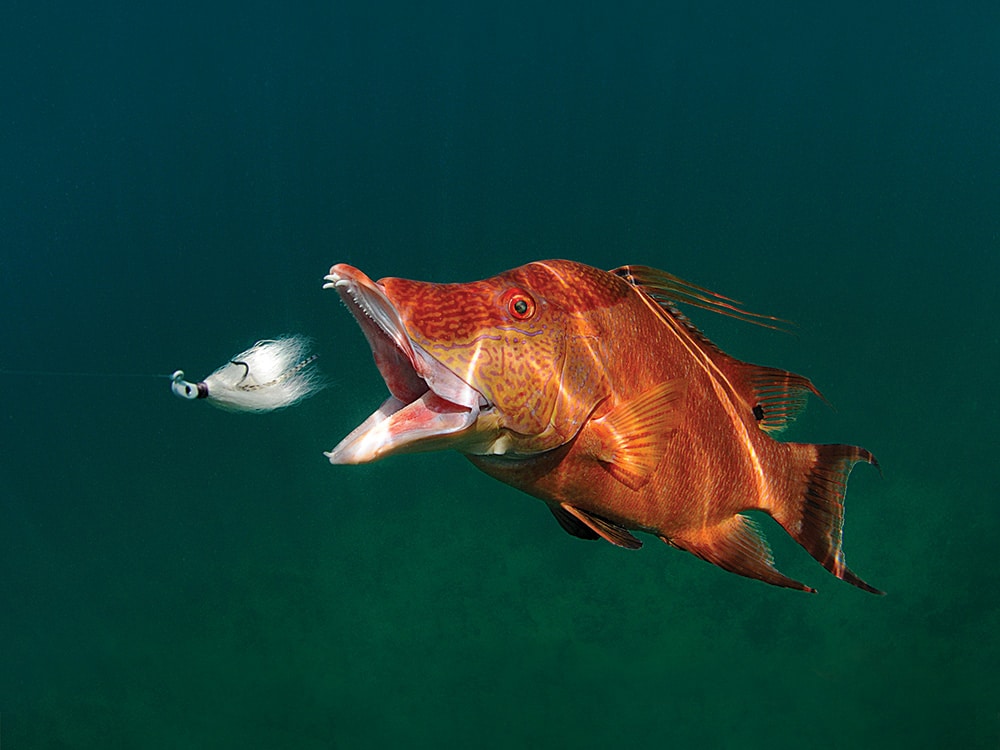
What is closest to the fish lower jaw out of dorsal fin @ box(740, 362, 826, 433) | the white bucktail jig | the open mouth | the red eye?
the open mouth

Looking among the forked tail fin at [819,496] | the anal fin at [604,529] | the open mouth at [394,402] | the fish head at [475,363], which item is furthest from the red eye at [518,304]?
the forked tail fin at [819,496]

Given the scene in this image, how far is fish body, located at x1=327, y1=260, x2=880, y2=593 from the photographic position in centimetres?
178

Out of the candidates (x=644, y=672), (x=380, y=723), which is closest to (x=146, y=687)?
(x=380, y=723)

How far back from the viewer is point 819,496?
232 centimetres

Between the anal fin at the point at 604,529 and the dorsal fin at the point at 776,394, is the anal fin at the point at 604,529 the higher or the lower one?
the lower one

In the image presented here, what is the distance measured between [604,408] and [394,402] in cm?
58

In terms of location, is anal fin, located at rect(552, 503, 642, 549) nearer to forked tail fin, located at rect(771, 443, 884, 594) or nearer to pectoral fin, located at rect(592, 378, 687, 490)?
pectoral fin, located at rect(592, 378, 687, 490)

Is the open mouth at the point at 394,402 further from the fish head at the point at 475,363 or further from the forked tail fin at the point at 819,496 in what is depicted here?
the forked tail fin at the point at 819,496

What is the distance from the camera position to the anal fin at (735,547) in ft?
7.07

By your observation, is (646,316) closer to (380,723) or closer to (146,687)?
(380,723)

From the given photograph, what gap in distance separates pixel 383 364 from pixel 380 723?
334 inches

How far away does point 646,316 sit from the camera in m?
2.14

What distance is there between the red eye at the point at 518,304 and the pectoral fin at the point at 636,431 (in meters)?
0.35

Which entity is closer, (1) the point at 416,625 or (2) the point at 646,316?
(2) the point at 646,316
